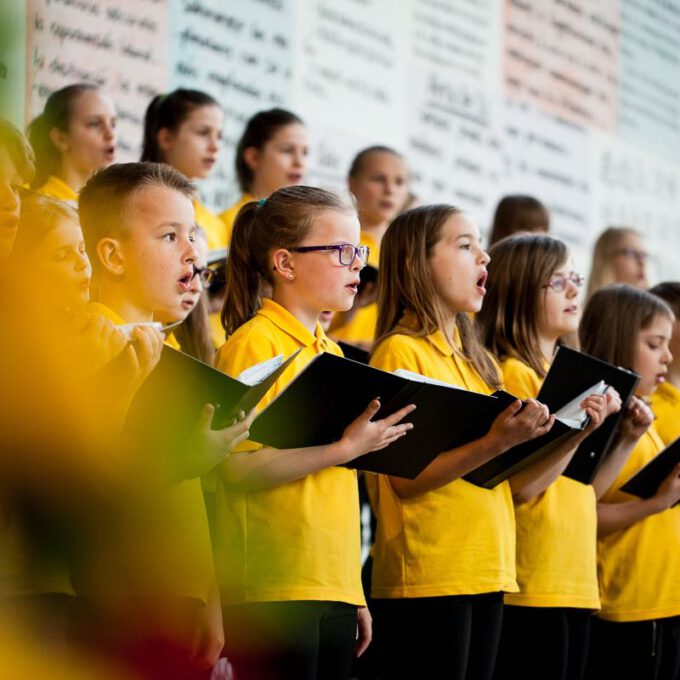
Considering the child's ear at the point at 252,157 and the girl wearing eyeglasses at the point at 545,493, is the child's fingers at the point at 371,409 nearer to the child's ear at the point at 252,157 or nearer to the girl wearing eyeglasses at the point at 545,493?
the girl wearing eyeglasses at the point at 545,493

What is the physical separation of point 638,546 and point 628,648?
0.81 feet

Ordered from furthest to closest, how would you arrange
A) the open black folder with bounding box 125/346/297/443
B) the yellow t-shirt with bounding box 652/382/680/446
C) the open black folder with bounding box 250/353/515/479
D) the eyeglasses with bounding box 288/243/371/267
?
the yellow t-shirt with bounding box 652/382/680/446
the eyeglasses with bounding box 288/243/371/267
the open black folder with bounding box 250/353/515/479
the open black folder with bounding box 125/346/297/443

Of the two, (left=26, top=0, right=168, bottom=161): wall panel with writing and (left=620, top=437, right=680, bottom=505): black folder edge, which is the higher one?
(left=26, top=0, right=168, bottom=161): wall panel with writing

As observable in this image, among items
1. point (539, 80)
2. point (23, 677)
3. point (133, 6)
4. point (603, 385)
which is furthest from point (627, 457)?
point (539, 80)

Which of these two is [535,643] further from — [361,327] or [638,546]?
[361,327]

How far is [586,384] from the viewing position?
2184mm

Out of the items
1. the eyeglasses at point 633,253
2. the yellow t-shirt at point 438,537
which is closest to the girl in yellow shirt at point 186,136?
the yellow t-shirt at point 438,537

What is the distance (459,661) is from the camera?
2033 millimetres

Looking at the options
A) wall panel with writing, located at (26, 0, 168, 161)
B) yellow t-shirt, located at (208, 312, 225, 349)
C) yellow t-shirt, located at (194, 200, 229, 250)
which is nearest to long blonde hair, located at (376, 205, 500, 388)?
yellow t-shirt, located at (208, 312, 225, 349)

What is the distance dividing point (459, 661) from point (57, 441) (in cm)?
184

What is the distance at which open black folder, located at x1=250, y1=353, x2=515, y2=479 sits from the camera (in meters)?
1.56

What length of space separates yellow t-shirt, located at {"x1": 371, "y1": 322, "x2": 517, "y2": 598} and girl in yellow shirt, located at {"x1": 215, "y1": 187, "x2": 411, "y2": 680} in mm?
155

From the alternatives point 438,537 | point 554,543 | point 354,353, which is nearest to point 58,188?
point 354,353

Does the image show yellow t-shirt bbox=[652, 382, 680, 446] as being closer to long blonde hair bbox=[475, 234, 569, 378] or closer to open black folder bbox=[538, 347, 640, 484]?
open black folder bbox=[538, 347, 640, 484]
